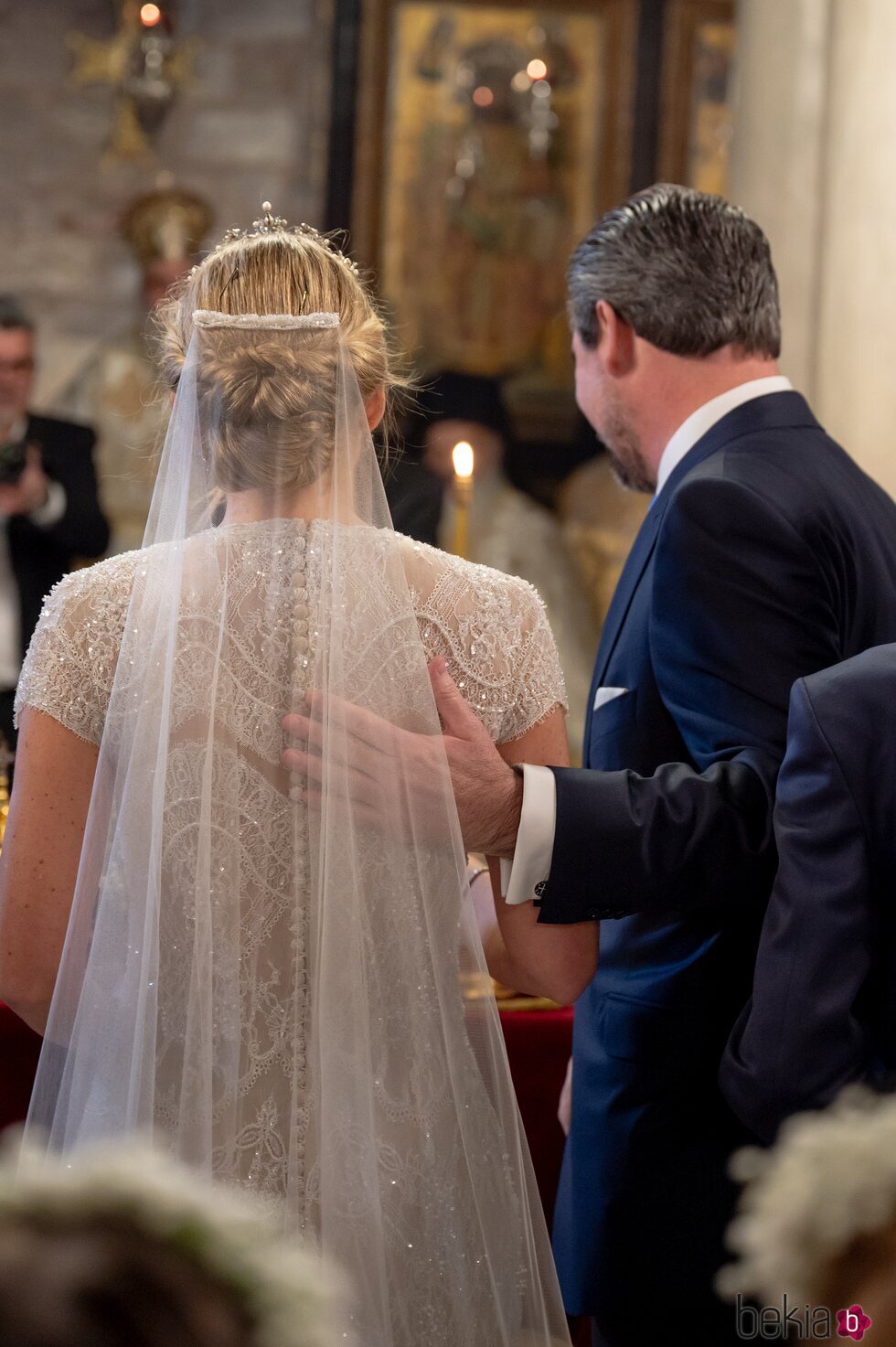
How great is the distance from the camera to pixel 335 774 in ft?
6.13

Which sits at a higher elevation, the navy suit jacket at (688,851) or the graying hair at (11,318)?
the graying hair at (11,318)

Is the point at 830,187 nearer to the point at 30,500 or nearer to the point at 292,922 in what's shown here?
the point at 30,500

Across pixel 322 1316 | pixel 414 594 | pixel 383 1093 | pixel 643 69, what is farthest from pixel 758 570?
pixel 643 69

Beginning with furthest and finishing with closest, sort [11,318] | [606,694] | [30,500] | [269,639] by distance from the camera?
[11,318], [30,500], [606,694], [269,639]

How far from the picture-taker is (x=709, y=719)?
7.50 ft

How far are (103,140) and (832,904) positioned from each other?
6765mm

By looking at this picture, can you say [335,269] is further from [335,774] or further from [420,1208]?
[420,1208]

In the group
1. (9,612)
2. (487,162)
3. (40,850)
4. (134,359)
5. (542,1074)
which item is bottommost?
(542,1074)

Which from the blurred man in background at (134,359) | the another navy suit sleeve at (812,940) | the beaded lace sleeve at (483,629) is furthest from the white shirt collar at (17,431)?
the another navy suit sleeve at (812,940)

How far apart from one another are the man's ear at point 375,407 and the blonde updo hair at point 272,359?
0.27 feet

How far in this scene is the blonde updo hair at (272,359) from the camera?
75.0 inches

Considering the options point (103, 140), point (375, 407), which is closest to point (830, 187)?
point (375, 407)

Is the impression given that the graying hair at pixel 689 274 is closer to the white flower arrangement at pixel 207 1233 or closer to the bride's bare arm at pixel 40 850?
the bride's bare arm at pixel 40 850

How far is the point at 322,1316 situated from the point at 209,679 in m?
1.14
